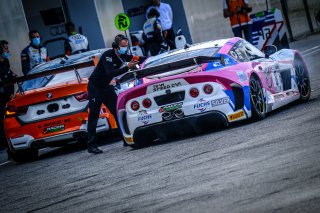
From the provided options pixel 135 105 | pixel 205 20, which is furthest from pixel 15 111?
pixel 205 20

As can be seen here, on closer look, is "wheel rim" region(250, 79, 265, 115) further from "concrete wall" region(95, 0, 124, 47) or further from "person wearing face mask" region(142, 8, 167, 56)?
"concrete wall" region(95, 0, 124, 47)

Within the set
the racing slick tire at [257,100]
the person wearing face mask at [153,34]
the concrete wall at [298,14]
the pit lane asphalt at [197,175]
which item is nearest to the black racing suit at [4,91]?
the person wearing face mask at [153,34]

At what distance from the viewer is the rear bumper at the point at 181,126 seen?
11500 mm

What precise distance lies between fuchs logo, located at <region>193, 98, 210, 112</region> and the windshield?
793mm

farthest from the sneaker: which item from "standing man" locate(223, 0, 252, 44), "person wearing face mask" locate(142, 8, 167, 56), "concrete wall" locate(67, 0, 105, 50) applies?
"concrete wall" locate(67, 0, 105, 50)

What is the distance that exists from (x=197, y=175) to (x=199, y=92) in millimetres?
3037

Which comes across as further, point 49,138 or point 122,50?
point 49,138

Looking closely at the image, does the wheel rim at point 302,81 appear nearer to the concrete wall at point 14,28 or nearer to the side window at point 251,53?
the side window at point 251,53

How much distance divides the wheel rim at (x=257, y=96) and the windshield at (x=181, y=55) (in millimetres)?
715

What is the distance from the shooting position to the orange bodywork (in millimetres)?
13711

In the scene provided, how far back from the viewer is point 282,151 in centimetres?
881

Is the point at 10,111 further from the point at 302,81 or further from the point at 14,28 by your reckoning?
the point at 14,28

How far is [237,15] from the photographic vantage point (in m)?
18.4

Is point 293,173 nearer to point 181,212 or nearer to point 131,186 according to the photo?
point 181,212
